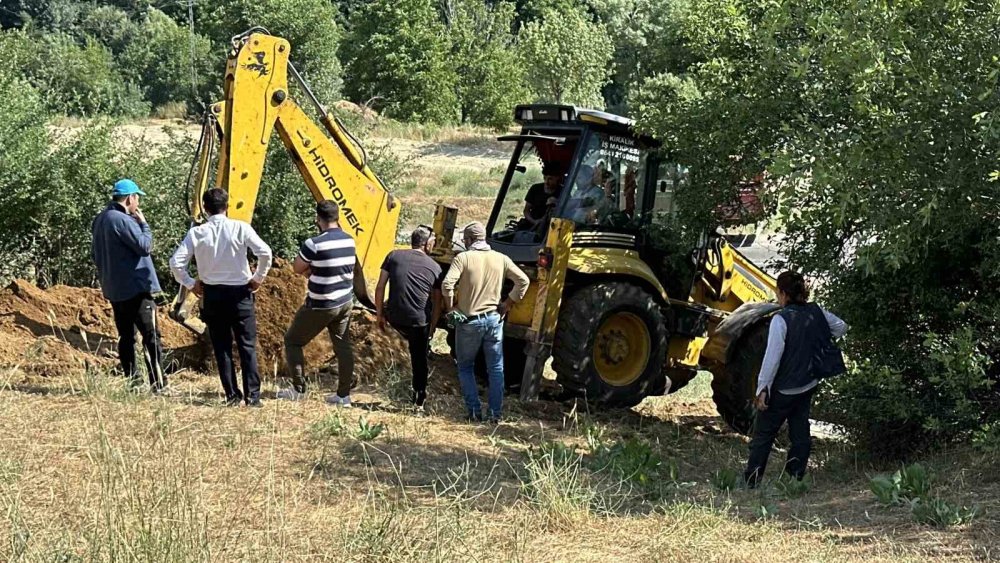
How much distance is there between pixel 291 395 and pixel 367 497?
13.1 ft

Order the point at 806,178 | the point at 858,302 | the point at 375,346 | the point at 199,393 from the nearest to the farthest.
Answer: the point at 806,178 → the point at 858,302 → the point at 199,393 → the point at 375,346

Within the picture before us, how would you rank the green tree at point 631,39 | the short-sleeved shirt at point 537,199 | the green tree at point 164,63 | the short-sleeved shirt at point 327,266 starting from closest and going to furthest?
the short-sleeved shirt at point 327,266 → the short-sleeved shirt at point 537,199 → the green tree at point 631,39 → the green tree at point 164,63

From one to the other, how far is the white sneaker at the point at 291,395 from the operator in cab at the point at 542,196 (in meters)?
2.80

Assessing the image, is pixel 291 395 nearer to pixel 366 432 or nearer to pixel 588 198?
pixel 366 432

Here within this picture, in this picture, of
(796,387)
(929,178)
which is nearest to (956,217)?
(929,178)

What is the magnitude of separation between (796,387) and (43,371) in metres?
6.23

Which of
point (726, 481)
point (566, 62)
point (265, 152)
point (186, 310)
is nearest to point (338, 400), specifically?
point (186, 310)

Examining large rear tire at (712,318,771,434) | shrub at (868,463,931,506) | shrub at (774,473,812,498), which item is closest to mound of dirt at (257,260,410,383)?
large rear tire at (712,318,771,434)

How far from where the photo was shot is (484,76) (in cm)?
6125

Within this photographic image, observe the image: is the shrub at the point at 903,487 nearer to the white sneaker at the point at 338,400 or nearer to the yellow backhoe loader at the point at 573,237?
the yellow backhoe loader at the point at 573,237

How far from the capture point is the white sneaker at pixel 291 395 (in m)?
9.73

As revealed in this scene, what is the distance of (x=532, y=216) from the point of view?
36.9ft

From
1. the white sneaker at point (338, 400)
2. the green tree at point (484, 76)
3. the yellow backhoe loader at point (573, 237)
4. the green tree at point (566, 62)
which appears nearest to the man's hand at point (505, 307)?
the yellow backhoe loader at point (573, 237)

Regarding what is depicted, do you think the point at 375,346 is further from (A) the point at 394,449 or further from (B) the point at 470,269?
(A) the point at 394,449
